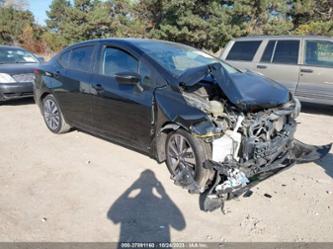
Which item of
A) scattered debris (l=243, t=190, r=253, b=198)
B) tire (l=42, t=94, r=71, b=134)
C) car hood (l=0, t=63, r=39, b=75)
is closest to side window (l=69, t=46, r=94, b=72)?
tire (l=42, t=94, r=71, b=134)

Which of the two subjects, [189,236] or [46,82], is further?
[46,82]

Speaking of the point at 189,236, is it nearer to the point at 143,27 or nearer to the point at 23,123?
the point at 23,123

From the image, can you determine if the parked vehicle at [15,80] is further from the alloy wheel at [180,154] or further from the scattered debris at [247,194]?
the scattered debris at [247,194]

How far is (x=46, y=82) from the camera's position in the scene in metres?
6.14

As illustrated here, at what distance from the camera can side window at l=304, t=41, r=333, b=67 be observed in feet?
23.7

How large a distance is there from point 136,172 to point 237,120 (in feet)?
4.97

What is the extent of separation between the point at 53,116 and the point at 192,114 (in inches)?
Answer: 132

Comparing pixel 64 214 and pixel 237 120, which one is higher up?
pixel 237 120

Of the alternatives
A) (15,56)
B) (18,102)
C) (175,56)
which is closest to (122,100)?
(175,56)

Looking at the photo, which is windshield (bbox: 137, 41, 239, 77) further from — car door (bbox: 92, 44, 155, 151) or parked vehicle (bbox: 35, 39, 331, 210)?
car door (bbox: 92, 44, 155, 151)

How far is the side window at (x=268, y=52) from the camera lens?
788 centimetres

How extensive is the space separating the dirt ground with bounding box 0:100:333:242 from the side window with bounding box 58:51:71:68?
1.43 metres

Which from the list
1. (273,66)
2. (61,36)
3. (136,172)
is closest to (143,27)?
(61,36)

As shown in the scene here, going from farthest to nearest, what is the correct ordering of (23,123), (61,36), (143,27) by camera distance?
(61,36) < (143,27) < (23,123)
